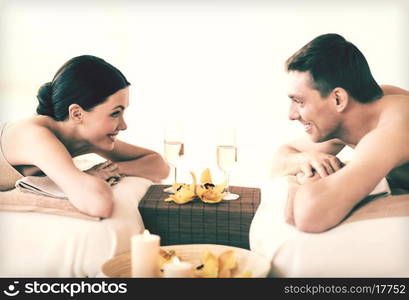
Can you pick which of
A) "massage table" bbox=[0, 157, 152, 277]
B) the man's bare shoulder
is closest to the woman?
"massage table" bbox=[0, 157, 152, 277]

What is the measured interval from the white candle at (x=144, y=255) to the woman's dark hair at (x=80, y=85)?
0.59m

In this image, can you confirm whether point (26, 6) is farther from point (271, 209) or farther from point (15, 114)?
point (271, 209)

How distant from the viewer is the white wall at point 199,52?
4.89 feet

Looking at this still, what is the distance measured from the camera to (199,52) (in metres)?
1.62

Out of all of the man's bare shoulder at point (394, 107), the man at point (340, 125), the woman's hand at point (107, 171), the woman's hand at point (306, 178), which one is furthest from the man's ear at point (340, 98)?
the woman's hand at point (107, 171)

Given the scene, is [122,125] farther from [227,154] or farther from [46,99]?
[227,154]

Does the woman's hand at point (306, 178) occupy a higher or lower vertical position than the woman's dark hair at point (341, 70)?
lower

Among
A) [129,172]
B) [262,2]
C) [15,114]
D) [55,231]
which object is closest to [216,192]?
[129,172]

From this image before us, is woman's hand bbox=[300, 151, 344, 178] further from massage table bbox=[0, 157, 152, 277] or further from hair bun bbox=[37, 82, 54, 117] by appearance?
hair bun bbox=[37, 82, 54, 117]

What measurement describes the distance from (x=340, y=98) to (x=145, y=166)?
69 cm

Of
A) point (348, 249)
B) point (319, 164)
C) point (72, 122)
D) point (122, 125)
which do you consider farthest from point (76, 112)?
point (348, 249)

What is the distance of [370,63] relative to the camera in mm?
1494

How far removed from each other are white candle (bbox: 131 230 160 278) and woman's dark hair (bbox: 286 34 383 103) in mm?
702

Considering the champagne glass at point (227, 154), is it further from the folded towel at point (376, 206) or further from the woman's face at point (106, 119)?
the woman's face at point (106, 119)
